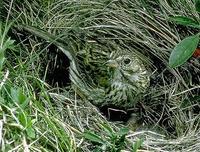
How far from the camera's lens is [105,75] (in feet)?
13.8

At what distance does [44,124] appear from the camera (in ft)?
11.3

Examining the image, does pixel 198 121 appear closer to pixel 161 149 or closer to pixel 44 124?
pixel 161 149

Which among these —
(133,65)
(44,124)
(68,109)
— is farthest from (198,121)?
(44,124)

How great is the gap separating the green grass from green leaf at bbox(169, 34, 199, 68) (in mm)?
456

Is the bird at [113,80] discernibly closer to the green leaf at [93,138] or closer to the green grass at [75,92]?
the green grass at [75,92]

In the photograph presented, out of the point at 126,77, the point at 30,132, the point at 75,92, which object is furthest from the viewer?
the point at 126,77

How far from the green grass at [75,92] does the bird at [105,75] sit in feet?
0.20

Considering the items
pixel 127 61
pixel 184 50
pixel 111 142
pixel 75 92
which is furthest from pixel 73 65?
pixel 184 50

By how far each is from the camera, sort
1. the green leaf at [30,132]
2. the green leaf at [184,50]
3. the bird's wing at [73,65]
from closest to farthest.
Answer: the green leaf at [30,132]
the green leaf at [184,50]
the bird's wing at [73,65]

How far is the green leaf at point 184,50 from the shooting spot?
3340 mm

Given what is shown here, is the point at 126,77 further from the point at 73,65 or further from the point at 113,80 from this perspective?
the point at 73,65

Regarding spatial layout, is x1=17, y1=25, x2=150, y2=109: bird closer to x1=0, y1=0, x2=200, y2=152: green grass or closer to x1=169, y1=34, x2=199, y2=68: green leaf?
x1=0, y1=0, x2=200, y2=152: green grass

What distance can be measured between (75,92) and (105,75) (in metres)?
0.23

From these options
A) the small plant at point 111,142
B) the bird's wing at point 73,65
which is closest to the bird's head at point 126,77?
the bird's wing at point 73,65
